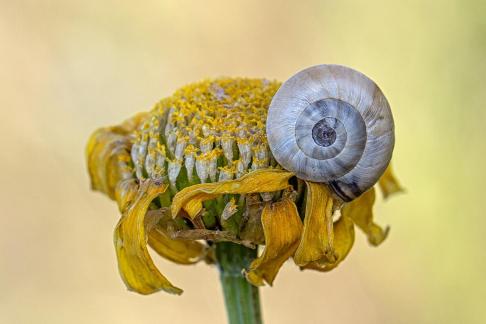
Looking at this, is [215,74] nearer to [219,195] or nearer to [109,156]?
[109,156]

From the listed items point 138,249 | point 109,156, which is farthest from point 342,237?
point 109,156

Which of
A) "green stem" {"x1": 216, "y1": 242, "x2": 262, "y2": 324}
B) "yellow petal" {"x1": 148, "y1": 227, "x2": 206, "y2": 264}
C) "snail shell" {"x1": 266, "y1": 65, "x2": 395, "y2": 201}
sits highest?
"snail shell" {"x1": 266, "y1": 65, "x2": 395, "y2": 201}

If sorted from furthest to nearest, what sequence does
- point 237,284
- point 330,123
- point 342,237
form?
1. point 237,284
2. point 342,237
3. point 330,123

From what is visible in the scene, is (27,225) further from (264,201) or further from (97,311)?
(264,201)

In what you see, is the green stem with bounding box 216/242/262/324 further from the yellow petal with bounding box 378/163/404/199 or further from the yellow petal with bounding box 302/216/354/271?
the yellow petal with bounding box 378/163/404/199

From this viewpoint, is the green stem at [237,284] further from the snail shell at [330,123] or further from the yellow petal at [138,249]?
the snail shell at [330,123]

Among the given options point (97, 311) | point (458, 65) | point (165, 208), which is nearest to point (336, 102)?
point (165, 208)

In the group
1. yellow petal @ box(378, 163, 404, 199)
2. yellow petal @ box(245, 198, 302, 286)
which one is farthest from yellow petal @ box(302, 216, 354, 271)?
yellow petal @ box(378, 163, 404, 199)

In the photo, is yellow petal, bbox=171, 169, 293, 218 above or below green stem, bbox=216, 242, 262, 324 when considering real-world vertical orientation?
above
